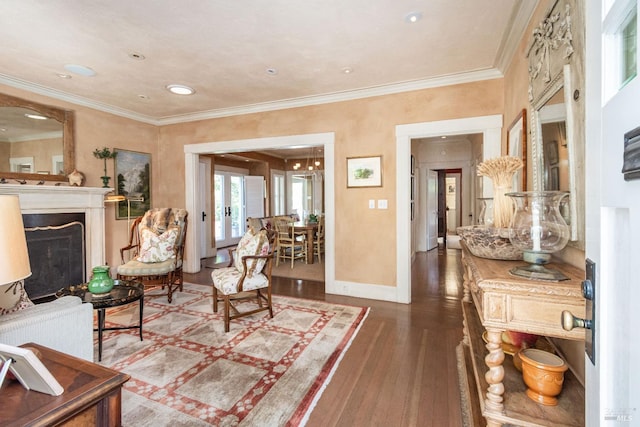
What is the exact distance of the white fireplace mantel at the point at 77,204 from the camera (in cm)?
349

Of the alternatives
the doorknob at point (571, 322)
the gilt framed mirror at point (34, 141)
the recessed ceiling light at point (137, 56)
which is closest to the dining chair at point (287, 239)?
the gilt framed mirror at point (34, 141)

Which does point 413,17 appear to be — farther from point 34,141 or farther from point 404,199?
point 34,141

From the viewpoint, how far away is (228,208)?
783 cm

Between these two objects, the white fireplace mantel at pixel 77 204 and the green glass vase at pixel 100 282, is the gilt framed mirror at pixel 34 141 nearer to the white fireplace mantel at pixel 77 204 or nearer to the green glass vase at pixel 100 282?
the white fireplace mantel at pixel 77 204

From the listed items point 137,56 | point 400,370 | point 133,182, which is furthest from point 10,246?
point 133,182

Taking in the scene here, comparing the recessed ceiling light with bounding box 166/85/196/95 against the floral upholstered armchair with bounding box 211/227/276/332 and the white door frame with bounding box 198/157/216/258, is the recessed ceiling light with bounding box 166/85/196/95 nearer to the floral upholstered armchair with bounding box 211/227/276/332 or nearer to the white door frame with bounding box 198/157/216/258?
the floral upholstered armchair with bounding box 211/227/276/332

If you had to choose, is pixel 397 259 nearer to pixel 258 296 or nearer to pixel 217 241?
pixel 258 296

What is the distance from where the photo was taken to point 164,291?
13.2 ft

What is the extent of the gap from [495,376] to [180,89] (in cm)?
426

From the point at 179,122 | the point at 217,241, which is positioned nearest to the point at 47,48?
the point at 179,122

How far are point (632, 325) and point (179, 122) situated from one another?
570 centimetres

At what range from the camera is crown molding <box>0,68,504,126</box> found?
3.33 metres

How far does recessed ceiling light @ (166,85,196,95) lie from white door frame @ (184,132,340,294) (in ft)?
3.14

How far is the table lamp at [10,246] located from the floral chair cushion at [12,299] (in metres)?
0.84
